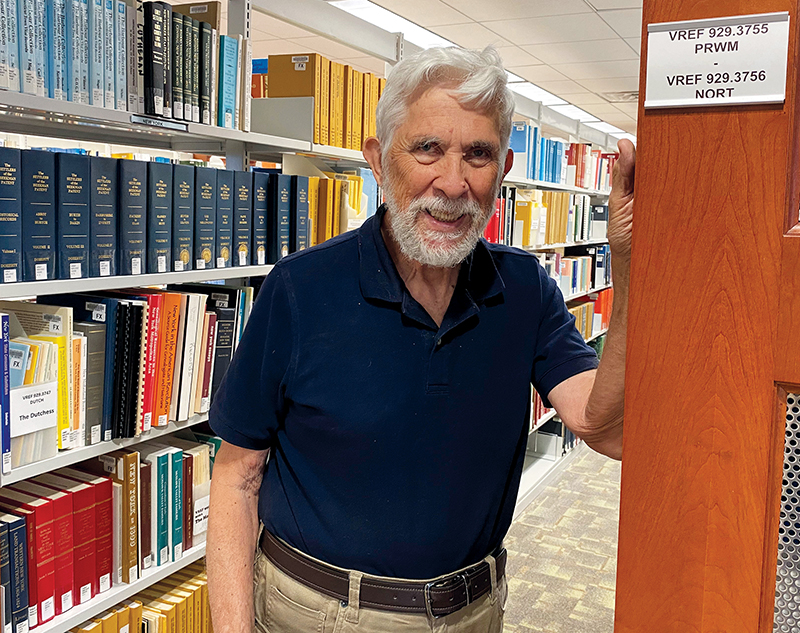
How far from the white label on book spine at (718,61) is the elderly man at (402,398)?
23.2 inches

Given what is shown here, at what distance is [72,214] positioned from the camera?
1695 mm

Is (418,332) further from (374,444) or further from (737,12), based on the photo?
(737,12)

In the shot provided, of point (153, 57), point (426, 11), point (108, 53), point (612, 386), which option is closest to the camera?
point (612, 386)

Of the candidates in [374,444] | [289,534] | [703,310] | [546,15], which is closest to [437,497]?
[374,444]

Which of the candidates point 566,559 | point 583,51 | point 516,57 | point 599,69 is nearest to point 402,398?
point 566,559

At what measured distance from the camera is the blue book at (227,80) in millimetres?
2143

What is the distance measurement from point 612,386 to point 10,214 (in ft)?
4.38

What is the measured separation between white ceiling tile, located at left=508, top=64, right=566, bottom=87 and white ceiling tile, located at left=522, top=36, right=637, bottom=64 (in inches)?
12.5

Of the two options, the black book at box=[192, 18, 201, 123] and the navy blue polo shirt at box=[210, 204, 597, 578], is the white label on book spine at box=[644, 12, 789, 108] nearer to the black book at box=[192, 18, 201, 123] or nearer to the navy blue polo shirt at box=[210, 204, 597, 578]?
the navy blue polo shirt at box=[210, 204, 597, 578]

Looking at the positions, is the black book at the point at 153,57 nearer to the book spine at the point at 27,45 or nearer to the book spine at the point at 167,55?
the book spine at the point at 167,55

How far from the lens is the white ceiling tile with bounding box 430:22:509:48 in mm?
5984

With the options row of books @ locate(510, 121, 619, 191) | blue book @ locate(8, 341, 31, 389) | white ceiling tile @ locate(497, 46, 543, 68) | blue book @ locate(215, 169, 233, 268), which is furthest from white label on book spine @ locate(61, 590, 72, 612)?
white ceiling tile @ locate(497, 46, 543, 68)

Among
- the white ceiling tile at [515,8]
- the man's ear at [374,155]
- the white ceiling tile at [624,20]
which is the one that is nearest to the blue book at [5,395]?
the man's ear at [374,155]

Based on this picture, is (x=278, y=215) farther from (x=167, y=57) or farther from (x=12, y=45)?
(x=12, y=45)
